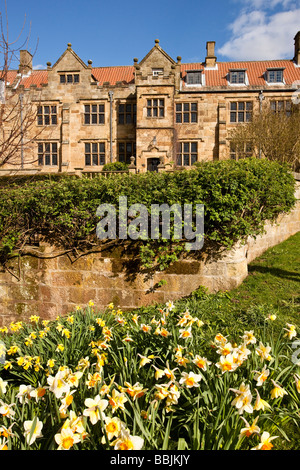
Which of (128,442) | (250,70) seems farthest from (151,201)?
(250,70)

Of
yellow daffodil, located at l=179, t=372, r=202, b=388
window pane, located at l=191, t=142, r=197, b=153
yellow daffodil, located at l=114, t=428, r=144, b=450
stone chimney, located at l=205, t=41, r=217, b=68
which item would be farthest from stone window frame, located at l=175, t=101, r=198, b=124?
yellow daffodil, located at l=114, t=428, r=144, b=450

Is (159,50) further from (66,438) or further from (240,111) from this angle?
Result: (66,438)

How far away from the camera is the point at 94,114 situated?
910 inches

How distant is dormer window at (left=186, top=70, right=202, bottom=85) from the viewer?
76.4 ft

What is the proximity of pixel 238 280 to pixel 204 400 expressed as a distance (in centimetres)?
344

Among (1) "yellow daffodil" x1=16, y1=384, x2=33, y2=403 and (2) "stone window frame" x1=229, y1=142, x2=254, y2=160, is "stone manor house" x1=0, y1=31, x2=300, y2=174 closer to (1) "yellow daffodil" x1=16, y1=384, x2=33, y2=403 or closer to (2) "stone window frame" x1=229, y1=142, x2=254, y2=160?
(2) "stone window frame" x1=229, y1=142, x2=254, y2=160

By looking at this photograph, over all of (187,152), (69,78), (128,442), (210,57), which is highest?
(210,57)

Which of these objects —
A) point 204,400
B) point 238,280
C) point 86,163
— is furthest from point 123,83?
point 204,400

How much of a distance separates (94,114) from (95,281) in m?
20.6

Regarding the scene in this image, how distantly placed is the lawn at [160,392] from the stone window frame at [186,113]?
20736 mm

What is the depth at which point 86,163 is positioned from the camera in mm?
23547

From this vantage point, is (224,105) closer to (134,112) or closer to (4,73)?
(134,112)

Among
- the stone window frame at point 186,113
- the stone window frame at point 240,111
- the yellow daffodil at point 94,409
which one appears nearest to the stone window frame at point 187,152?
the stone window frame at point 186,113

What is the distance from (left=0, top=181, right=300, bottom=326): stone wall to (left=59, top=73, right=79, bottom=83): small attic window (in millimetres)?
21713
